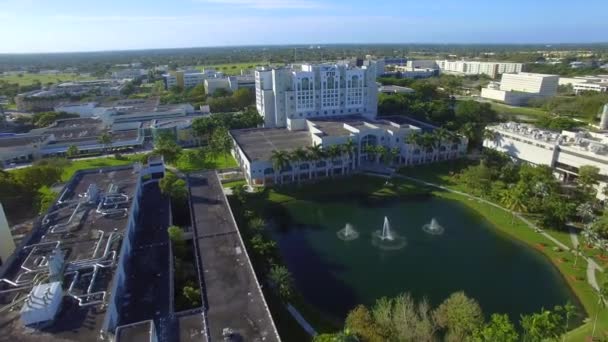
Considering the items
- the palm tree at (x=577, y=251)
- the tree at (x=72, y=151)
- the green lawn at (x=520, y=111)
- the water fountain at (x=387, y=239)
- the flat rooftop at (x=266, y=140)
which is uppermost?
the flat rooftop at (x=266, y=140)

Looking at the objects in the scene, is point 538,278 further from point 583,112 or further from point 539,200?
point 583,112

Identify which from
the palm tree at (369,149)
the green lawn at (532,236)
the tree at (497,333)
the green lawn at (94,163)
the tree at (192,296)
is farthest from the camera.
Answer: the green lawn at (94,163)

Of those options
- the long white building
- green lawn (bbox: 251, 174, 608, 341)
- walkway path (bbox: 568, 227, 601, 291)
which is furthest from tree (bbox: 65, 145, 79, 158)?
walkway path (bbox: 568, 227, 601, 291)

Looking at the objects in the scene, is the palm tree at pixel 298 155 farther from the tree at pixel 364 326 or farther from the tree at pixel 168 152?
the tree at pixel 364 326

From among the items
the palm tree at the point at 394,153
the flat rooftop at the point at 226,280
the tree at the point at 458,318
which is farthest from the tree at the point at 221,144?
the tree at the point at 458,318

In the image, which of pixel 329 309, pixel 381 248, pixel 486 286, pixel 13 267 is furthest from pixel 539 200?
pixel 13 267

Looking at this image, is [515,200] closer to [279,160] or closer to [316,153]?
[316,153]

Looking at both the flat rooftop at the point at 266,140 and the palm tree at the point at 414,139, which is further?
the palm tree at the point at 414,139
